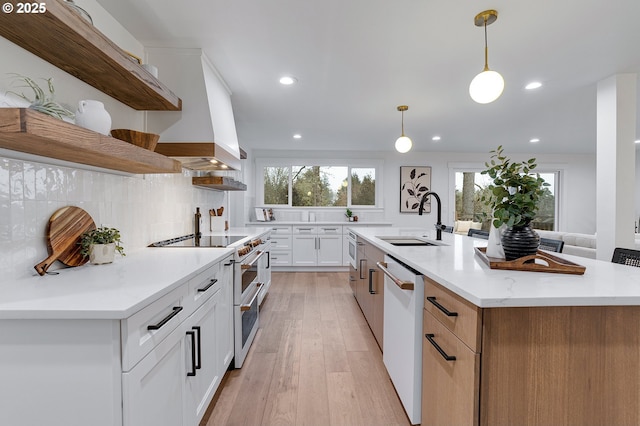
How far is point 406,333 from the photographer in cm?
153

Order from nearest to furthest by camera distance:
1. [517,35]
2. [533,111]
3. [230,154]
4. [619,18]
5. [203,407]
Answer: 1. [203,407]
2. [619,18]
3. [517,35]
4. [230,154]
5. [533,111]

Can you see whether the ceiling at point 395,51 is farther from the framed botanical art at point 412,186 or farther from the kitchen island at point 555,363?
the framed botanical art at point 412,186

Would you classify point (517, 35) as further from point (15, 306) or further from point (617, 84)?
point (15, 306)

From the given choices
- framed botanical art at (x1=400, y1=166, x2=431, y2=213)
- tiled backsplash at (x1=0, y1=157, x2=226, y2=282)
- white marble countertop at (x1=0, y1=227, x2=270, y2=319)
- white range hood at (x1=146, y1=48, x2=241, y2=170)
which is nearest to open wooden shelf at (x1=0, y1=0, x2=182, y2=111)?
white range hood at (x1=146, y1=48, x2=241, y2=170)

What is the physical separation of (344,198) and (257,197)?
1820 millimetres

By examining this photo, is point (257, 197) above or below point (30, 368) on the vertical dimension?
above

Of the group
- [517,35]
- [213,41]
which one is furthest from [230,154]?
[517,35]

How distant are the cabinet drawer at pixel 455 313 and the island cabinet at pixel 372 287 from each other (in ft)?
2.98

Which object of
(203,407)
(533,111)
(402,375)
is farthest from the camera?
(533,111)

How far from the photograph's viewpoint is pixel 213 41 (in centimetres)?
214

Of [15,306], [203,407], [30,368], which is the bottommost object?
[203,407]

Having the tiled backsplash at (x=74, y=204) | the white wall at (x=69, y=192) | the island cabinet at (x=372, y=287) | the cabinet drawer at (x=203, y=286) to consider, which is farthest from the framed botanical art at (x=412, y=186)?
the cabinet drawer at (x=203, y=286)

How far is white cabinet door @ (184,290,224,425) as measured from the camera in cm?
129

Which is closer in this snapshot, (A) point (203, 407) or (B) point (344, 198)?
(A) point (203, 407)
